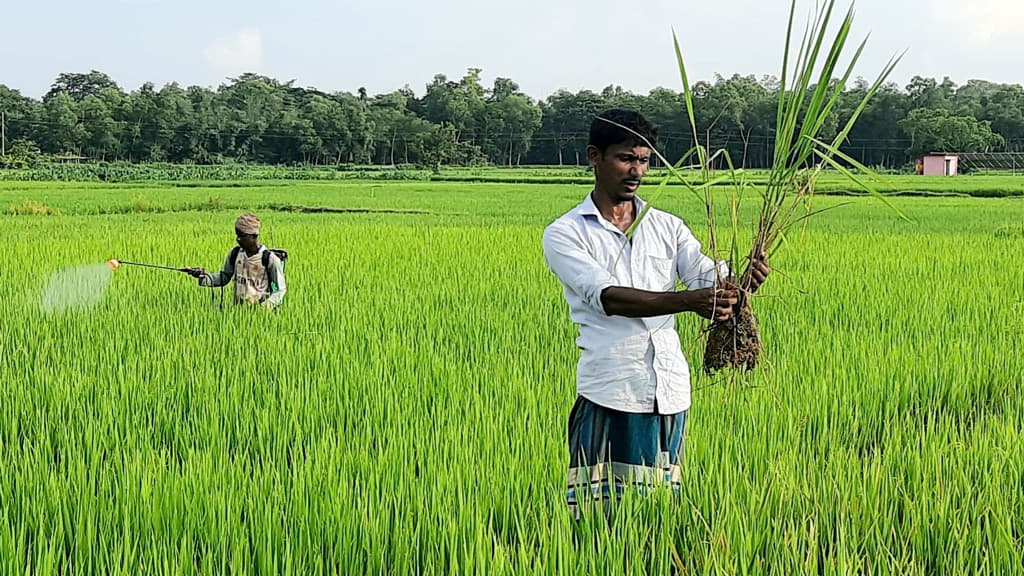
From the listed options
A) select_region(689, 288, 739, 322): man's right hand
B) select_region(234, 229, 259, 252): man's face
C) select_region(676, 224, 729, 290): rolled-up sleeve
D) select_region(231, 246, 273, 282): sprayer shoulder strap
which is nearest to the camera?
select_region(689, 288, 739, 322): man's right hand

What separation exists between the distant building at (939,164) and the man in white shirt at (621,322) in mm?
46625

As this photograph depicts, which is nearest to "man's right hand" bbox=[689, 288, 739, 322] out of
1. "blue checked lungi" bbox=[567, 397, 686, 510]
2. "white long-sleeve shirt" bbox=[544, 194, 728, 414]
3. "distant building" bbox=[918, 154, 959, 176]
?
"white long-sleeve shirt" bbox=[544, 194, 728, 414]

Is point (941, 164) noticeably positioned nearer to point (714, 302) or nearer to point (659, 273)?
point (659, 273)

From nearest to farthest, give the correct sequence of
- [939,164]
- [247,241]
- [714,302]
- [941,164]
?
[714,302] → [247,241] → [941,164] → [939,164]

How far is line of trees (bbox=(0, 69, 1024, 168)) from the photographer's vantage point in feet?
167

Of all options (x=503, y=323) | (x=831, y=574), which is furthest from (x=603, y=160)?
(x=503, y=323)

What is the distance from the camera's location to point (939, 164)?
45.1 metres

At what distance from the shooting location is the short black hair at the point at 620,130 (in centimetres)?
212

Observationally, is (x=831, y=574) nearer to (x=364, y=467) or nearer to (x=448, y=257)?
(x=364, y=467)

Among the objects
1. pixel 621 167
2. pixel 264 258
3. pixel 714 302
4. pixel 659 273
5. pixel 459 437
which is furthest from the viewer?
pixel 264 258

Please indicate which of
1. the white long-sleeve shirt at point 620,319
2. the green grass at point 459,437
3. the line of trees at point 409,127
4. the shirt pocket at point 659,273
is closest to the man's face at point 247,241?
the green grass at point 459,437

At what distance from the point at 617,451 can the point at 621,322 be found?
318 mm

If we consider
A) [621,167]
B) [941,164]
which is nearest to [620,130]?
[621,167]

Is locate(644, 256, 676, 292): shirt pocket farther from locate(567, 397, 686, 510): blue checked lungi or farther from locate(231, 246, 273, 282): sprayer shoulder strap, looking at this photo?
locate(231, 246, 273, 282): sprayer shoulder strap
